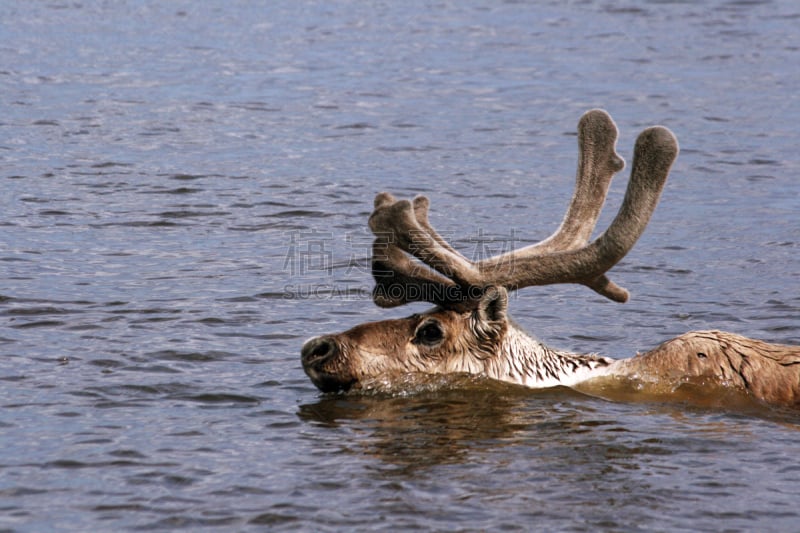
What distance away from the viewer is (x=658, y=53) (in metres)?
21.4

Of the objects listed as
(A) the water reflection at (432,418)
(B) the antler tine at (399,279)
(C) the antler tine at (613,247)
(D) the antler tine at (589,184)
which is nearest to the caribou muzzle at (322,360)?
(A) the water reflection at (432,418)

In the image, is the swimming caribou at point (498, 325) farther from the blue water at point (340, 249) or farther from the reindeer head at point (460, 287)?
the blue water at point (340, 249)

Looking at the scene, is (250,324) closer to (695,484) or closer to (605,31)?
(695,484)

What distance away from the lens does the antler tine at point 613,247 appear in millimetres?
6578

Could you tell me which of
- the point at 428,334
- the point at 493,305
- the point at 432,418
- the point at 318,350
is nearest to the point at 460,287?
the point at 493,305

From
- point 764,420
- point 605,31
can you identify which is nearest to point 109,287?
point 764,420

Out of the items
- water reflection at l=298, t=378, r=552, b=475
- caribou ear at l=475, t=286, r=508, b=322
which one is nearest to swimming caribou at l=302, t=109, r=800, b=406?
caribou ear at l=475, t=286, r=508, b=322

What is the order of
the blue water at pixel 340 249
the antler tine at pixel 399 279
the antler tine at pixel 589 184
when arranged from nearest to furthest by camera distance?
the blue water at pixel 340 249 < the antler tine at pixel 399 279 < the antler tine at pixel 589 184

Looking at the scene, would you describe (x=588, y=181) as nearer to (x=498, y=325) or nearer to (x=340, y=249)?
(x=498, y=325)

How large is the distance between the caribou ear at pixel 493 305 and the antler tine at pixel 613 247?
0.28 ft

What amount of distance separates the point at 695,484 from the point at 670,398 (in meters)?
1.26

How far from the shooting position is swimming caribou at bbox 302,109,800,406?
6.96 meters

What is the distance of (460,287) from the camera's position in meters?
7.06

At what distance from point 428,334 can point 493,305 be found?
40 centimetres
